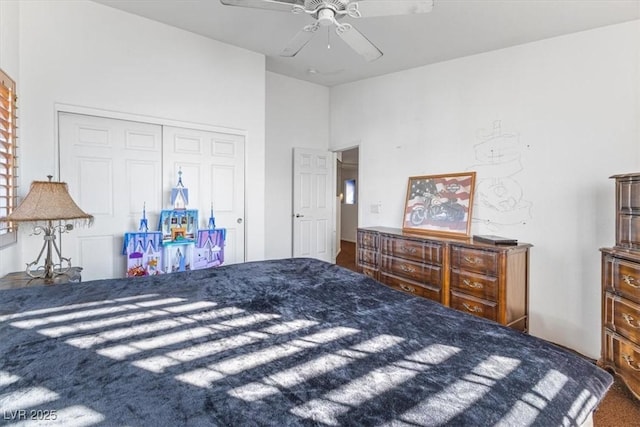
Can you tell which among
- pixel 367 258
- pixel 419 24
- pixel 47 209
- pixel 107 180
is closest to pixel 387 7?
pixel 419 24

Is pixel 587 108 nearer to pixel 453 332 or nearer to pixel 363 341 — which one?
pixel 453 332

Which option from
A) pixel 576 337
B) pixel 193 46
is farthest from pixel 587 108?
pixel 193 46

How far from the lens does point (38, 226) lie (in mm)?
2592

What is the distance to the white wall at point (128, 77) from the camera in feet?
8.63

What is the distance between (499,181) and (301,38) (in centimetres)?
251

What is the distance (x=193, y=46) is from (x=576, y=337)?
477 centimetres

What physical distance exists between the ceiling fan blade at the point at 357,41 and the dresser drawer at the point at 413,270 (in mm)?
2065

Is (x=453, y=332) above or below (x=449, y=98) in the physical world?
below

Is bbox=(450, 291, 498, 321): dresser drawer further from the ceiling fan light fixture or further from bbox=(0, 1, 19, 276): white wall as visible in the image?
bbox=(0, 1, 19, 276): white wall

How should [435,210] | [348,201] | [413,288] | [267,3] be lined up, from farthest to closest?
[348,201], [435,210], [413,288], [267,3]

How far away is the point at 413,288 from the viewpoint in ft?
11.0

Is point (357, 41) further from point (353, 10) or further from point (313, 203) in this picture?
point (313, 203)

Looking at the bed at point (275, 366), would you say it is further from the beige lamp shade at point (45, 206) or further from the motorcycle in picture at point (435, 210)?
the motorcycle in picture at point (435, 210)

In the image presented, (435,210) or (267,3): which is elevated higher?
(267,3)
